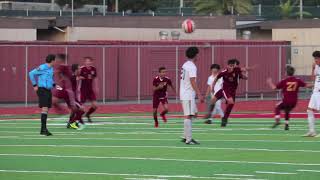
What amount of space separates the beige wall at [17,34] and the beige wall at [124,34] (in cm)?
240

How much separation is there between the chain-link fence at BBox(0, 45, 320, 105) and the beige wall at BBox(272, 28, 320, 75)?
0.15 ft

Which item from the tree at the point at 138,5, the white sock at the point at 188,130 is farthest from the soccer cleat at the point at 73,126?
the tree at the point at 138,5

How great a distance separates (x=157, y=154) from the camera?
1433 centimetres

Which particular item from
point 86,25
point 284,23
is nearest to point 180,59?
point 86,25

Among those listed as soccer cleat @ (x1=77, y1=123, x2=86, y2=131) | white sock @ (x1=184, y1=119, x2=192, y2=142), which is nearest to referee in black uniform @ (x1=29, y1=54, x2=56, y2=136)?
soccer cleat @ (x1=77, y1=123, x2=86, y2=131)

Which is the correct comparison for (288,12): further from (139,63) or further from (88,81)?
(88,81)

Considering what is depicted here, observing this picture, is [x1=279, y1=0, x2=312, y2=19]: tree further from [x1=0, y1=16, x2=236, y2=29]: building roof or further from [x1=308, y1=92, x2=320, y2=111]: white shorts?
[x1=308, y1=92, x2=320, y2=111]: white shorts

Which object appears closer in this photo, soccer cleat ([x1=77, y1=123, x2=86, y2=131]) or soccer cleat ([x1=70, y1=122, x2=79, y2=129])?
soccer cleat ([x1=77, y1=123, x2=86, y2=131])

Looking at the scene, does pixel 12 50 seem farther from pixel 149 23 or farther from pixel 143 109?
pixel 149 23

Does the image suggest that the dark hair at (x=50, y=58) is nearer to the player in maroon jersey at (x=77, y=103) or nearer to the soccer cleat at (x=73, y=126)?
the player in maroon jersey at (x=77, y=103)

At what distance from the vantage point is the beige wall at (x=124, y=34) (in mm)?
44031

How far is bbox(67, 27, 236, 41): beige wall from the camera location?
44.0 m

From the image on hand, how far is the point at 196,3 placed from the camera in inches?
2881

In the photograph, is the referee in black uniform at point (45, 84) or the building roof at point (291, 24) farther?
the building roof at point (291, 24)
